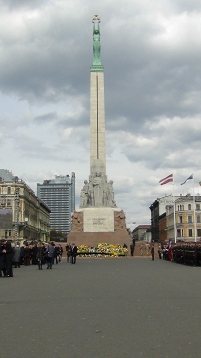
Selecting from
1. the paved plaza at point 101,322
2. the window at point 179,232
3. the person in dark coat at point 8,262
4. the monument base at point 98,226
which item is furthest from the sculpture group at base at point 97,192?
the window at point 179,232

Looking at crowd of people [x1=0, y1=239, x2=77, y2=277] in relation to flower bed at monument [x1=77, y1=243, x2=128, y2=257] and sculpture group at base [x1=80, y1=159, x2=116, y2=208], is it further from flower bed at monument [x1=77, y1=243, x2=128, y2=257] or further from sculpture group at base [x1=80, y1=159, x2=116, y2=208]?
sculpture group at base [x1=80, y1=159, x2=116, y2=208]

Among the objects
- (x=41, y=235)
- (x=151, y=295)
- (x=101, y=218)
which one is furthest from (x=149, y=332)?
(x=41, y=235)

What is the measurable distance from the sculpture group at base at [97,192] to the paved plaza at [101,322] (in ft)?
110

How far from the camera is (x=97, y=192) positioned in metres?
47.9

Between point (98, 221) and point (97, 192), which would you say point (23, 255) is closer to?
point (98, 221)

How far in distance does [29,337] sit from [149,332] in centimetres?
185

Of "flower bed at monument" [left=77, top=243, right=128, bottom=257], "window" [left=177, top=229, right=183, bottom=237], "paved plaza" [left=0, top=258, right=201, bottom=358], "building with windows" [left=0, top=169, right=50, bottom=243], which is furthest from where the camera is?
"window" [left=177, top=229, right=183, bottom=237]

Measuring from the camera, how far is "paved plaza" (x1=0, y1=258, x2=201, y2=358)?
6.55m

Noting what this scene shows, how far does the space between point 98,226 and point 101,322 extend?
124ft

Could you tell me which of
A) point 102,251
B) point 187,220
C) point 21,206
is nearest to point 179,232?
point 187,220

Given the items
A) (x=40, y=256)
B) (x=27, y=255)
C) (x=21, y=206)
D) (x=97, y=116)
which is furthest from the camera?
(x=21, y=206)

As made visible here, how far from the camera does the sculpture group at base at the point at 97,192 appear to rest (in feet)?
157

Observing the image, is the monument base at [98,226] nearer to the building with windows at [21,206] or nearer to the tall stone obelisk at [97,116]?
the tall stone obelisk at [97,116]

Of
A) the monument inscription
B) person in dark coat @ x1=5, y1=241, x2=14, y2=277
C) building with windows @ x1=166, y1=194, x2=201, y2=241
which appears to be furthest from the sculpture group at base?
building with windows @ x1=166, y1=194, x2=201, y2=241
